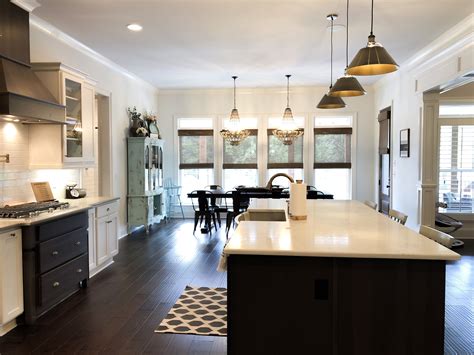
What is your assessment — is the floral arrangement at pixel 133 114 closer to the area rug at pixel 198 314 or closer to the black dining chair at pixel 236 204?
the black dining chair at pixel 236 204

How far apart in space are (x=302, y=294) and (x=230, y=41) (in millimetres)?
3944

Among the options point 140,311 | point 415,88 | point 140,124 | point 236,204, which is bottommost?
point 140,311

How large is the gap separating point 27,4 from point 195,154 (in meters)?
5.43

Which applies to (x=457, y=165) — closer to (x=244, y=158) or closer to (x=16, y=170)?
(x=244, y=158)

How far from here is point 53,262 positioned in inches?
138

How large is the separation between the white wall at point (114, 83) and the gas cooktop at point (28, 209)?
1699 millimetres

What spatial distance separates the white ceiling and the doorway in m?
1.52

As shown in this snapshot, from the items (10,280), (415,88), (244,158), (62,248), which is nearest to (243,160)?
(244,158)

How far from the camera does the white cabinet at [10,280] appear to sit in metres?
2.95

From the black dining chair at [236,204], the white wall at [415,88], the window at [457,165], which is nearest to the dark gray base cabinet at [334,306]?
the white wall at [415,88]

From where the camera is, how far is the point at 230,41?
16.9 ft

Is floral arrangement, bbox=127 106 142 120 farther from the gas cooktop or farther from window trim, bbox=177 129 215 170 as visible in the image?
the gas cooktop

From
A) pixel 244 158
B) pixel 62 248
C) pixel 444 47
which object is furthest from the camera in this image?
pixel 244 158

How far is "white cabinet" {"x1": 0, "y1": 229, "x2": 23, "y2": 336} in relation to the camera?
9.68 feet
